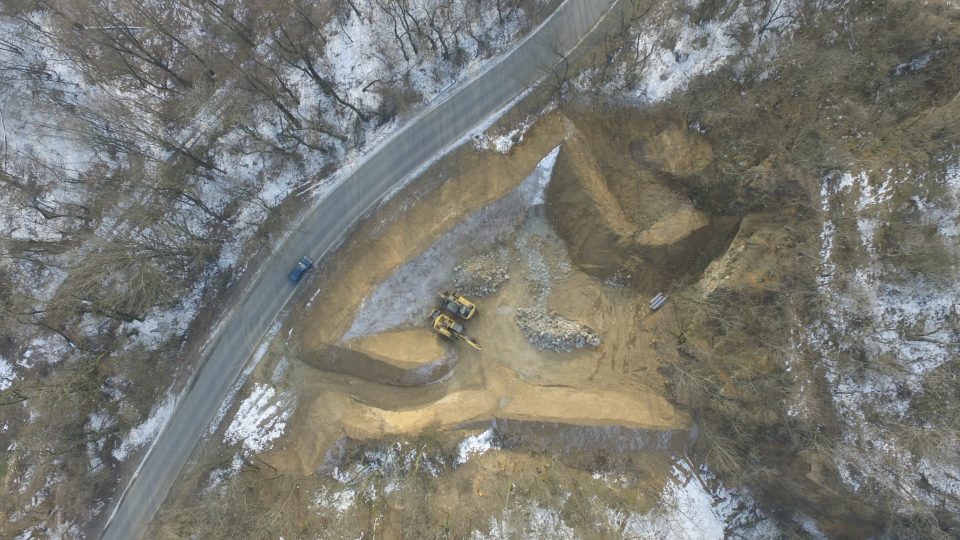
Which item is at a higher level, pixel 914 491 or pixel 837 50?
pixel 837 50

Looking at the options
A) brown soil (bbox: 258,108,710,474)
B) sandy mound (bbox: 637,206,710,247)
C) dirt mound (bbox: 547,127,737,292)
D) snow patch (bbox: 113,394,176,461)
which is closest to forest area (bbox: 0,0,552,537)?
snow patch (bbox: 113,394,176,461)

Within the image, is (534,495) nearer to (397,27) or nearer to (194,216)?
(194,216)

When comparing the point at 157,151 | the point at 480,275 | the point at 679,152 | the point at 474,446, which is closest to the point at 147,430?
the point at 157,151

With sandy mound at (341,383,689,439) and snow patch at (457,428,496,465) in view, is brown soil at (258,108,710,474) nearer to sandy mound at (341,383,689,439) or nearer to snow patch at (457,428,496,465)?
sandy mound at (341,383,689,439)

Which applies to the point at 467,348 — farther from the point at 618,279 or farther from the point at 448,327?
the point at 618,279

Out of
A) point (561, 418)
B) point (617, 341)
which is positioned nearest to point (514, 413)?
point (561, 418)

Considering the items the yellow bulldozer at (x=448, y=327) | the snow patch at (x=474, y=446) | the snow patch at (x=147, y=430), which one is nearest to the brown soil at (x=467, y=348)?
the yellow bulldozer at (x=448, y=327)

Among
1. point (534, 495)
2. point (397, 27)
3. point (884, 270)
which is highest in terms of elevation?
point (397, 27)

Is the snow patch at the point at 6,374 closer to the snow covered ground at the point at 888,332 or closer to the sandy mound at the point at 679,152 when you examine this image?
the sandy mound at the point at 679,152
